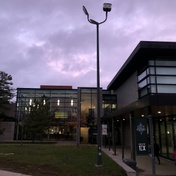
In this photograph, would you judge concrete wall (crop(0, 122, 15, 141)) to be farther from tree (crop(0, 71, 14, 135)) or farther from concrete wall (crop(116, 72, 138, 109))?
concrete wall (crop(116, 72, 138, 109))

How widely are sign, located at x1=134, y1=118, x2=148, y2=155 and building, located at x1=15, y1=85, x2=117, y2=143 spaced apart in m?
24.0

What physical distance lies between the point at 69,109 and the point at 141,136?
32752 mm

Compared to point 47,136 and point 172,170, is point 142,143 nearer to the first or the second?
point 172,170

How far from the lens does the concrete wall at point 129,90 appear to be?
2512 centimetres

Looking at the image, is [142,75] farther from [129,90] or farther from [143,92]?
[129,90]

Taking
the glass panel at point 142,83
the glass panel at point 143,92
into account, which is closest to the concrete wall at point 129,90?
the glass panel at point 143,92

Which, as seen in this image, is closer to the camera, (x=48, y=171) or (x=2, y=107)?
(x=48, y=171)

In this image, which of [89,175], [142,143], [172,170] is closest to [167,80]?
[172,170]

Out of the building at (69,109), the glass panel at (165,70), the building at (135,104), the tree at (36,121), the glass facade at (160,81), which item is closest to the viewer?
the building at (135,104)

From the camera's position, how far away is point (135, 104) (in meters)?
12.1

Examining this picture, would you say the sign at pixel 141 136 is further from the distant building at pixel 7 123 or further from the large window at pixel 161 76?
the distant building at pixel 7 123

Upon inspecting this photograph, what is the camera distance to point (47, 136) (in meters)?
42.7

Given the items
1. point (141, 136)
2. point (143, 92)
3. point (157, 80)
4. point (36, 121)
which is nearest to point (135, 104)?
point (141, 136)

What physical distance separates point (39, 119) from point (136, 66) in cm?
1763
